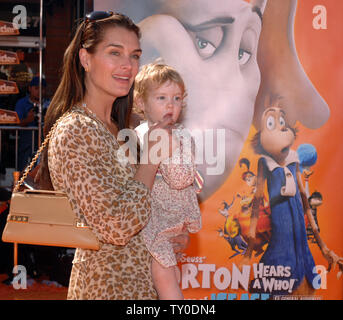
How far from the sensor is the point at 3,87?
5.94 meters

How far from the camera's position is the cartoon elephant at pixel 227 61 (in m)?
4.17

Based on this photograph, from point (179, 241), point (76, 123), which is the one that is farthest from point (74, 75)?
point (179, 241)

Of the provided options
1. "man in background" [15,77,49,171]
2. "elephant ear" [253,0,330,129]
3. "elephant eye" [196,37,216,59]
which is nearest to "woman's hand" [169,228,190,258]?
"elephant ear" [253,0,330,129]

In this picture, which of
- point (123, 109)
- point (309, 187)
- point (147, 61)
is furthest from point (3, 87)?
point (123, 109)

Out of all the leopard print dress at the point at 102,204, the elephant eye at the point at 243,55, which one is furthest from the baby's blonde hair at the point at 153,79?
the elephant eye at the point at 243,55

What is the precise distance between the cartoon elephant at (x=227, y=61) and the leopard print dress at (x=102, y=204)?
2453 mm

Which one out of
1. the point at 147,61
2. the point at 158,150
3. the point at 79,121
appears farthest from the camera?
the point at 147,61

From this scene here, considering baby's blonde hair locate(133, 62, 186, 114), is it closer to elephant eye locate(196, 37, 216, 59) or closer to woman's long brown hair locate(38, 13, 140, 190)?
woman's long brown hair locate(38, 13, 140, 190)

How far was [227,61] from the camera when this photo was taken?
4223 mm

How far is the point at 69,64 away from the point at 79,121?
36cm

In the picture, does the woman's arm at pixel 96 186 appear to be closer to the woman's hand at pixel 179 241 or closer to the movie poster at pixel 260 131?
the woman's hand at pixel 179 241

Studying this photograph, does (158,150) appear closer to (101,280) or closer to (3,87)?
(101,280)

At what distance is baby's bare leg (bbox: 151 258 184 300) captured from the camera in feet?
7.66

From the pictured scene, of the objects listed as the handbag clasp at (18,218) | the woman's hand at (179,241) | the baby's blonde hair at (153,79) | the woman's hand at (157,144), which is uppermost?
the baby's blonde hair at (153,79)
